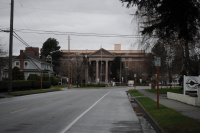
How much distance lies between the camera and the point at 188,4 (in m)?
8.14

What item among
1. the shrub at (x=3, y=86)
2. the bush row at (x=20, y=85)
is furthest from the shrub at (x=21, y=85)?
the shrub at (x=3, y=86)

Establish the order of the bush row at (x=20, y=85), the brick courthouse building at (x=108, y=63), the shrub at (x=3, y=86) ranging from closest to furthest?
the shrub at (x=3, y=86), the bush row at (x=20, y=85), the brick courthouse building at (x=108, y=63)

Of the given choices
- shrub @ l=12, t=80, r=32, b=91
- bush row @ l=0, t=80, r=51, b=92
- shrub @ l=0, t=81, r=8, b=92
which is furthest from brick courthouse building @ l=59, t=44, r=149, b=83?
shrub @ l=0, t=81, r=8, b=92

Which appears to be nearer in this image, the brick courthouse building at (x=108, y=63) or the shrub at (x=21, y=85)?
the shrub at (x=21, y=85)

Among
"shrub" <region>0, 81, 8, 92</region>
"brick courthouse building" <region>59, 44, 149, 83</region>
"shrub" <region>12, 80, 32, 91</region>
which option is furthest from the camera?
"brick courthouse building" <region>59, 44, 149, 83</region>

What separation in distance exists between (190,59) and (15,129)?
25890 millimetres

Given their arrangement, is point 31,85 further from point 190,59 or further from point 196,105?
point 196,105

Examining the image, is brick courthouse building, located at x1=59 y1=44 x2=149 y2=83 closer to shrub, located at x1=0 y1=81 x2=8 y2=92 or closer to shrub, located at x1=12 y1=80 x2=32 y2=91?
shrub, located at x1=12 y1=80 x2=32 y2=91

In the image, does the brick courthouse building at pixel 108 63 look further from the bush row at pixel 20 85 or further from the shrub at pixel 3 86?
the shrub at pixel 3 86

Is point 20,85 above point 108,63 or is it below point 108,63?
below

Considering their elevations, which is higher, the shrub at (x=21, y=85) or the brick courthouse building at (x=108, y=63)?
the brick courthouse building at (x=108, y=63)

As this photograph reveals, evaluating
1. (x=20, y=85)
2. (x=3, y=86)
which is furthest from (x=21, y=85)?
(x=3, y=86)

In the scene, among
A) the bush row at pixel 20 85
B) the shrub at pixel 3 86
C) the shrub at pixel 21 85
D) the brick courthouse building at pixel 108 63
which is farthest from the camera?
the brick courthouse building at pixel 108 63

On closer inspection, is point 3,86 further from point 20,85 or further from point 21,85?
point 21,85
